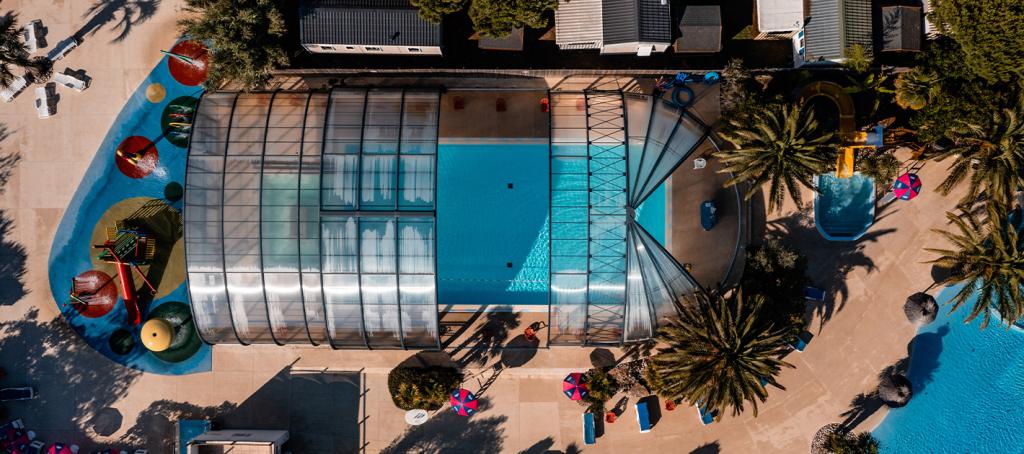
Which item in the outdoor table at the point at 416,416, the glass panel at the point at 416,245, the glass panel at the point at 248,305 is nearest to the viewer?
the glass panel at the point at 416,245

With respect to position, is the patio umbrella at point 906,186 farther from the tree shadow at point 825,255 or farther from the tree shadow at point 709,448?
the tree shadow at point 709,448

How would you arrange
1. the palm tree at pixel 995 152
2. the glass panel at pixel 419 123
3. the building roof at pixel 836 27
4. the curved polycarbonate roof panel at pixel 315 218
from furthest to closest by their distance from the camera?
the building roof at pixel 836 27, the glass panel at pixel 419 123, the curved polycarbonate roof panel at pixel 315 218, the palm tree at pixel 995 152

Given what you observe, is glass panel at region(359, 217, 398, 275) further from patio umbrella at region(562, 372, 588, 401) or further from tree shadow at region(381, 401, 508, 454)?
patio umbrella at region(562, 372, 588, 401)

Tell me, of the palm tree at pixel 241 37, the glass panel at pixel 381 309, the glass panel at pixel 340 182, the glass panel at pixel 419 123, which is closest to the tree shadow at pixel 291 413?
the glass panel at pixel 381 309

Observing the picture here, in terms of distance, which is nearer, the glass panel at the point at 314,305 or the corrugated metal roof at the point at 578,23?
the glass panel at the point at 314,305

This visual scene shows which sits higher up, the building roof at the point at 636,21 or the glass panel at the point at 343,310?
the building roof at the point at 636,21

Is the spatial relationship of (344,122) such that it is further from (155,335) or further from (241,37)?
(155,335)

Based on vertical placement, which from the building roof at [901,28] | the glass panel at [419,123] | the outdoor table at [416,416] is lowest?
the outdoor table at [416,416]
